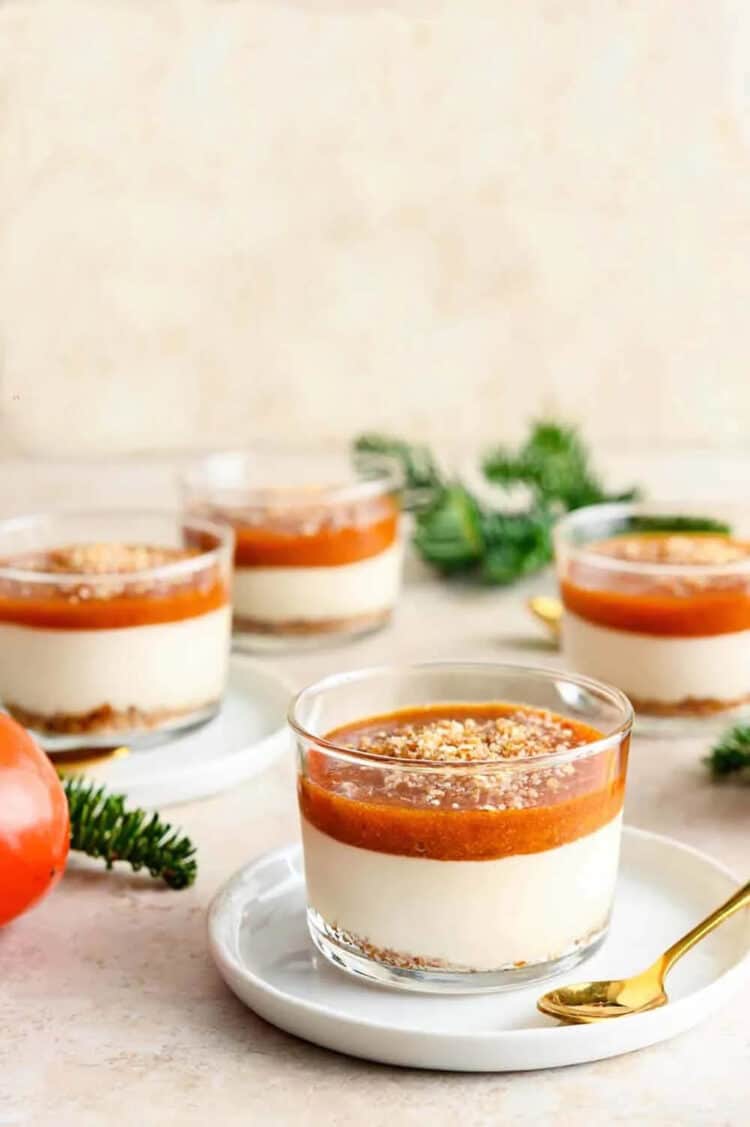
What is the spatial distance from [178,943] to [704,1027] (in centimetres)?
42

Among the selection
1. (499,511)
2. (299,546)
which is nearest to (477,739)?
(299,546)

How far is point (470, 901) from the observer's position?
3.51 feet

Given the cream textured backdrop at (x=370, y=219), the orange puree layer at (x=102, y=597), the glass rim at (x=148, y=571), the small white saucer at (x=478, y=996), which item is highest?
the cream textured backdrop at (x=370, y=219)

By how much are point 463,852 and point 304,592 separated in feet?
3.47

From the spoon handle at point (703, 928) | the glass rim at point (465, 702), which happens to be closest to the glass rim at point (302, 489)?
the glass rim at point (465, 702)

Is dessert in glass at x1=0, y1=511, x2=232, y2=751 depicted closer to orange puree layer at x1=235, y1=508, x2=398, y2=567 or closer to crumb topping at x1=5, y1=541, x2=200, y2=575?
crumb topping at x1=5, y1=541, x2=200, y2=575

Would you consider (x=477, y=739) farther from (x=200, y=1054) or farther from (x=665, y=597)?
(x=665, y=597)

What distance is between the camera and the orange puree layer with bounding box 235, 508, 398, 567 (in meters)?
2.07

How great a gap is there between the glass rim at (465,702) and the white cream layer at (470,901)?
64 mm

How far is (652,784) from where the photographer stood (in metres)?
1.58

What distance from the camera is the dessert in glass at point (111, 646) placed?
1617mm

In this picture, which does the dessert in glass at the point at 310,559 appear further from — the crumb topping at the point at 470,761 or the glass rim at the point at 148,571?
the crumb topping at the point at 470,761

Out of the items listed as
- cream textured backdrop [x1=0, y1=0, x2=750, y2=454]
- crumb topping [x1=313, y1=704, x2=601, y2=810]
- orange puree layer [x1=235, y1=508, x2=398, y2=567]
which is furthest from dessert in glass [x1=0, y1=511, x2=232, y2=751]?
cream textured backdrop [x1=0, y1=0, x2=750, y2=454]

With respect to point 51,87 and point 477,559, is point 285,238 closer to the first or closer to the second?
point 51,87
